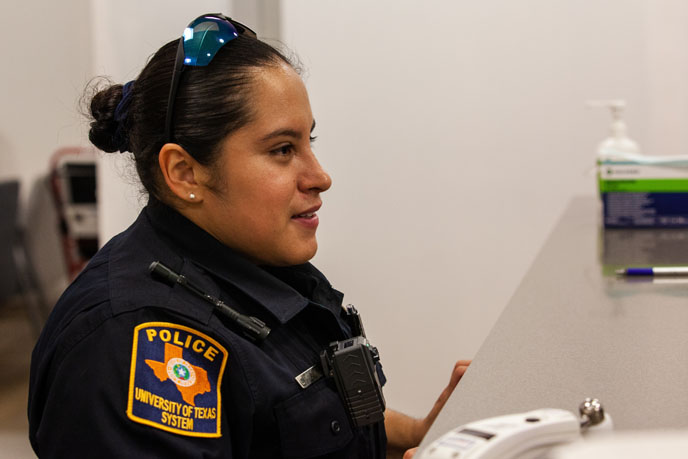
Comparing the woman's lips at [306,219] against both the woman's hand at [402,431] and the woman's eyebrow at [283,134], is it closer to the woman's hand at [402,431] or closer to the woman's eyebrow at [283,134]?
the woman's eyebrow at [283,134]

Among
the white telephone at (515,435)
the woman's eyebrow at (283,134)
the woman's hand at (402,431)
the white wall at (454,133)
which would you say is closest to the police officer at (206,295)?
the woman's eyebrow at (283,134)

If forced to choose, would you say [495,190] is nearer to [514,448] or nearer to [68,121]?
[514,448]

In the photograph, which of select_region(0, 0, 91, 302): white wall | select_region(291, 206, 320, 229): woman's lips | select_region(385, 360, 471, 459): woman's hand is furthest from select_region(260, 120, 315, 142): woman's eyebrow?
select_region(0, 0, 91, 302): white wall

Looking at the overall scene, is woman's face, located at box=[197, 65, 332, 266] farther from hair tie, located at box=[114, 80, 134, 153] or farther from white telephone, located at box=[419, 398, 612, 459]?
white telephone, located at box=[419, 398, 612, 459]

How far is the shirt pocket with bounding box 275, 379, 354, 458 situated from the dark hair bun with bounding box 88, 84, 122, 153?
0.47m

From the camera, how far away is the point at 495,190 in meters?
2.82

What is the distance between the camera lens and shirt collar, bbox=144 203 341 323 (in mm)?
1086

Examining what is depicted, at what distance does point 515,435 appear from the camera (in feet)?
1.98

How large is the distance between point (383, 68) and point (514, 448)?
2308 mm

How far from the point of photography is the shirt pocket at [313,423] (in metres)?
1.01

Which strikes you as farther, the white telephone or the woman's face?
the woman's face

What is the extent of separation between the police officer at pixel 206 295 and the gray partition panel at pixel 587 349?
0.19 m

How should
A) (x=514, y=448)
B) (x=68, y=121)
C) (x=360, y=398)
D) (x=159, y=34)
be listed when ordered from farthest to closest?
(x=68, y=121) → (x=159, y=34) → (x=360, y=398) → (x=514, y=448)

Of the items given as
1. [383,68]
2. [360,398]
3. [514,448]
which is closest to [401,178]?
[383,68]
